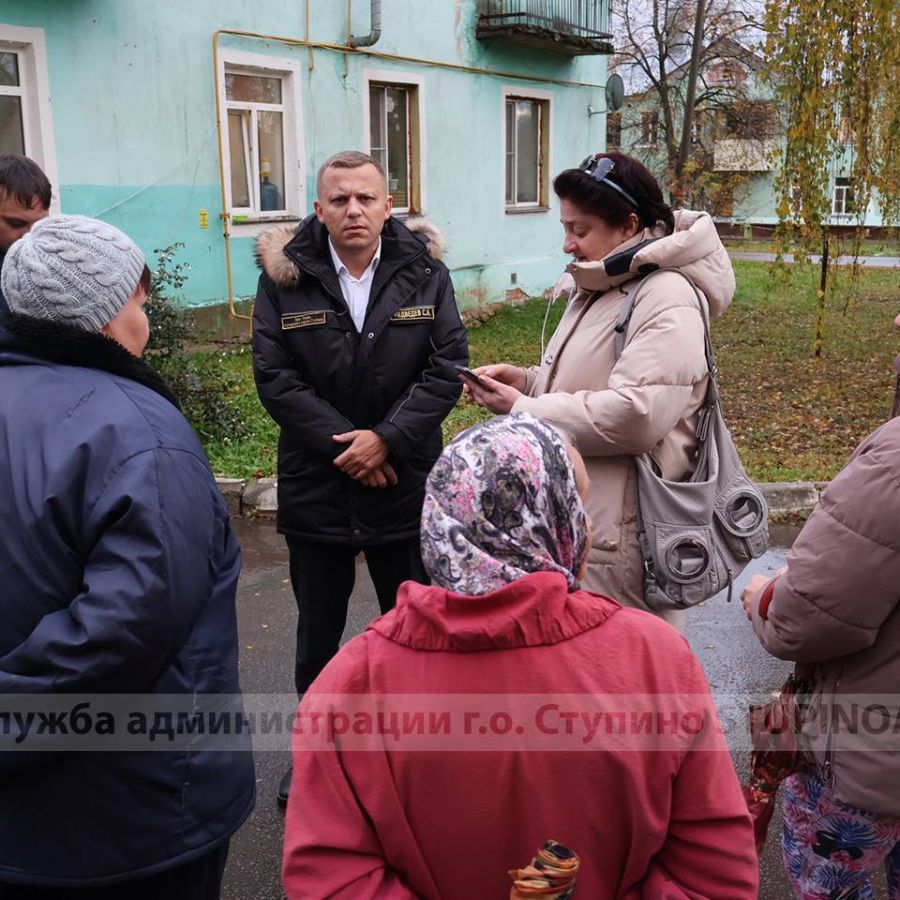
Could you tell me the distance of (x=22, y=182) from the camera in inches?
151

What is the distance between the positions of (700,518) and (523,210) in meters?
14.2

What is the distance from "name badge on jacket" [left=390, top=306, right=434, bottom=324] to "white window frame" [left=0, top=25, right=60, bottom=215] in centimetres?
671

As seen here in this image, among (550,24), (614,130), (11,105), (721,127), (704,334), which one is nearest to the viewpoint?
(704,334)

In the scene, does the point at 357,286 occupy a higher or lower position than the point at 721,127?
lower

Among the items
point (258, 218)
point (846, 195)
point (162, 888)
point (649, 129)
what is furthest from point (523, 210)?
point (649, 129)

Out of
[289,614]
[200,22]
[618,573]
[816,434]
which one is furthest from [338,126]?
[618,573]

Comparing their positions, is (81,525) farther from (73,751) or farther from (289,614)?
(289,614)

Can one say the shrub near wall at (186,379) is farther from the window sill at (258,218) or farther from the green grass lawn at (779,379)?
the window sill at (258,218)

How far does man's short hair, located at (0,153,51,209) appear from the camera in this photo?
3.82 m

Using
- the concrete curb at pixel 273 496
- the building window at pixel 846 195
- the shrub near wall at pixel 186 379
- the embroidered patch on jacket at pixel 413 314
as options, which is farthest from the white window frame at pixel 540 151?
the embroidered patch on jacket at pixel 413 314

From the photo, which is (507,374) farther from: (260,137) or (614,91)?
(614,91)

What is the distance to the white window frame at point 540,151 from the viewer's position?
1555 centimetres

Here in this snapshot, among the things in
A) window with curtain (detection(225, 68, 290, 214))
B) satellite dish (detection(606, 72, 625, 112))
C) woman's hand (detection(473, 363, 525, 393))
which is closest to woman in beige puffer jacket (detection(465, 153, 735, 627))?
woman's hand (detection(473, 363, 525, 393))

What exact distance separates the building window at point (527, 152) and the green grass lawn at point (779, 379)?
190cm
